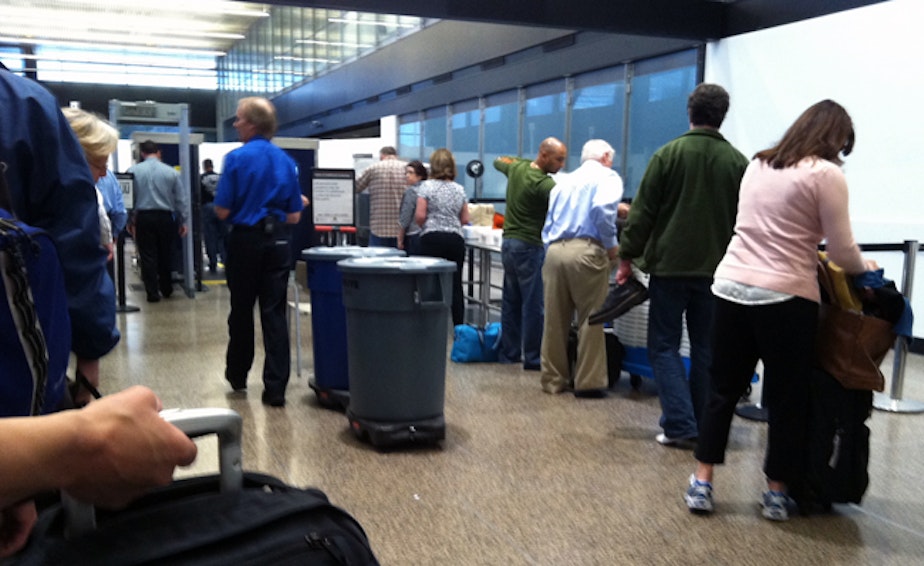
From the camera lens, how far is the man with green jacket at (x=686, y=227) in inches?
145

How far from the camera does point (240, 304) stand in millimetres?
4613

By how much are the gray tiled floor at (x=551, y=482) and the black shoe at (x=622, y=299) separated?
24.5 inches

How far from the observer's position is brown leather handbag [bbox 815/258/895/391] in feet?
9.73

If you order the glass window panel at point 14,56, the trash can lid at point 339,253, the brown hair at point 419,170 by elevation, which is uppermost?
the glass window panel at point 14,56

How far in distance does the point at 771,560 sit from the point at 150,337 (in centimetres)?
545

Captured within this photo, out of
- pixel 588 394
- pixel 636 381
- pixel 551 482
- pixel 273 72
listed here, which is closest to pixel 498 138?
pixel 636 381

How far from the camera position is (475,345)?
5.93 meters

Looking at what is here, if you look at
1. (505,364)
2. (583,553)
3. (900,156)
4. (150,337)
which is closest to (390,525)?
(583,553)

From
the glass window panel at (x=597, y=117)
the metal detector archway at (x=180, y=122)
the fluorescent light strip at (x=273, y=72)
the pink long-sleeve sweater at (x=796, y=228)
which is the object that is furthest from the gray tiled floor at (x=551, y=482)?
the fluorescent light strip at (x=273, y=72)

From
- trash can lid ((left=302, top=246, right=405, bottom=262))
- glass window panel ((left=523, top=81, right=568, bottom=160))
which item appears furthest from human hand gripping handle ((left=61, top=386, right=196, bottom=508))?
glass window panel ((left=523, top=81, right=568, bottom=160))

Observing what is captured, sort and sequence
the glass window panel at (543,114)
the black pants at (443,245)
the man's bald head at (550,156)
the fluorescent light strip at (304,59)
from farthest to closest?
the fluorescent light strip at (304,59), the glass window panel at (543,114), the black pants at (443,245), the man's bald head at (550,156)

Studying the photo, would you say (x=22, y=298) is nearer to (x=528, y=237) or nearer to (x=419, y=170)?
(x=528, y=237)

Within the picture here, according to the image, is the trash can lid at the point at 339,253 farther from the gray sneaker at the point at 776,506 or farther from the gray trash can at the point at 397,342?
the gray sneaker at the point at 776,506

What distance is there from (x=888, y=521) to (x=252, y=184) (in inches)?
136
